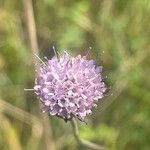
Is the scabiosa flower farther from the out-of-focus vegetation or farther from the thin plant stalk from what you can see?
the out-of-focus vegetation

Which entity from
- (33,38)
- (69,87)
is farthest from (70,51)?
(69,87)

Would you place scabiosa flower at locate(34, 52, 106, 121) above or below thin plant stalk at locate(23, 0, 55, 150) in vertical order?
above

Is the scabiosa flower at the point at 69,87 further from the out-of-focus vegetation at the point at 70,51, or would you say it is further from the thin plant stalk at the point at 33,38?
the out-of-focus vegetation at the point at 70,51

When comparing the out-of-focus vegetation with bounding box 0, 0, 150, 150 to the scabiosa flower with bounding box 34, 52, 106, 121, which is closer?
the scabiosa flower with bounding box 34, 52, 106, 121

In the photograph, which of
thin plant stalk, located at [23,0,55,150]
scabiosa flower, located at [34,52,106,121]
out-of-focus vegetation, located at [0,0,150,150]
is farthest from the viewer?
out-of-focus vegetation, located at [0,0,150,150]

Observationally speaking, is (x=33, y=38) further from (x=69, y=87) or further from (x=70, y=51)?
(x=69, y=87)

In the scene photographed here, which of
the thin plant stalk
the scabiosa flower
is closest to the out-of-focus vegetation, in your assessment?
the thin plant stalk
